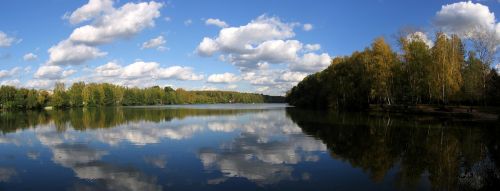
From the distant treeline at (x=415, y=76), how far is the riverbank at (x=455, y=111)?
10.3 feet

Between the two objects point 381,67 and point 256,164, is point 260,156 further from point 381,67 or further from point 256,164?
point 381,67

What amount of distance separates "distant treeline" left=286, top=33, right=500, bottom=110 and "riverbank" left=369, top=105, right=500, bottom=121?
3134 millimetres

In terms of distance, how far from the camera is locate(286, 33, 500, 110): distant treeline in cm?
5950

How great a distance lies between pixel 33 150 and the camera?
22.7 m

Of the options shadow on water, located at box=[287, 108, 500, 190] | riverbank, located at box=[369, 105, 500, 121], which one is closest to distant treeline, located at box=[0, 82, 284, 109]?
riverbank, located at box=[369, 105, 500, 121]

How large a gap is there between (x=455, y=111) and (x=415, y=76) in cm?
1512

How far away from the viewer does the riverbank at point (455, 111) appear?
153ft

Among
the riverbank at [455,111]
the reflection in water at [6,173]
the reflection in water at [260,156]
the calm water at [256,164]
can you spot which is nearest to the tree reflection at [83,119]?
the calm water at [256,164]

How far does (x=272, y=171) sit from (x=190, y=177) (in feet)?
10.8

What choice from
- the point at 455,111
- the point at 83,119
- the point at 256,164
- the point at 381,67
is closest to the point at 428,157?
the point at 256,164

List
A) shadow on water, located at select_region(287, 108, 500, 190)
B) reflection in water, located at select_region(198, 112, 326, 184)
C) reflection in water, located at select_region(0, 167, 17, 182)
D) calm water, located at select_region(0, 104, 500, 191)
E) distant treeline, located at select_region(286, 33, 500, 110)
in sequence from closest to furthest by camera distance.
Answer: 1. calm water, located at select_region(0, 104, 500, 191)
2. shadow on water, located at select_region(287, 108, 500, 190)
3. reflection in water, located at select_region(0, 167, 17, 182)
4. reflection in water, located at select_region(198, 112, 326, 184)
5. distant treeline, located at select_region(286, 33, 500, 110)

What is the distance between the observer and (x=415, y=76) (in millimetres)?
66875

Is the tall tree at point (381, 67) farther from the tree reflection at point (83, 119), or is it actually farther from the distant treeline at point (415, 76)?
the tree reflection at point (83, 119)

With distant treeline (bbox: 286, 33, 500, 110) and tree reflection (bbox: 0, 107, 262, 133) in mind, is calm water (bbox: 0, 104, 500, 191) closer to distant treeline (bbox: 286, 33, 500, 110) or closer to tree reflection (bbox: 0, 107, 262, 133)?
tree reflection (bbox: 0, 107, 262, 133)
